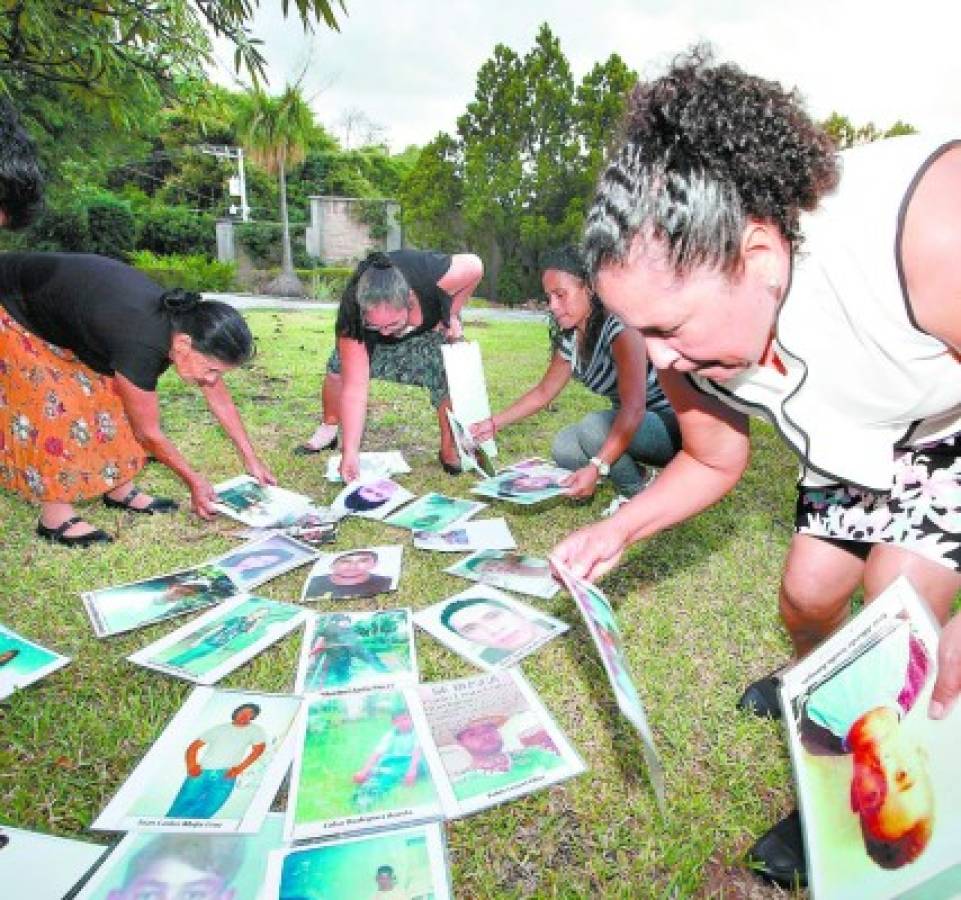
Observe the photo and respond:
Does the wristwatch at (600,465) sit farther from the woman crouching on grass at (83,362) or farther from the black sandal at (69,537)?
the black sandal at (69,537)

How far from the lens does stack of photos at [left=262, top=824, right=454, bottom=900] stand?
3.74 ft

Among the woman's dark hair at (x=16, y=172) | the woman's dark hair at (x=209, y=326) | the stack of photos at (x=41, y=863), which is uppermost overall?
the woman's dark hair at (x=16, y=172)

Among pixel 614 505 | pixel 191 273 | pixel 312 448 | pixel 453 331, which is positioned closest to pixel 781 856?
pixel 614 505

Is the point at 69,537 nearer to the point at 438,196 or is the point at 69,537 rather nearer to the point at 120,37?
the point at 120,37

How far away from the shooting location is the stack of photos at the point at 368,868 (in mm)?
1140

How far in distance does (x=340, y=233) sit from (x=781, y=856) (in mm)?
21966

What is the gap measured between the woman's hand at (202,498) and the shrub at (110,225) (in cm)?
1729

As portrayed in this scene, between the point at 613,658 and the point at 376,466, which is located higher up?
the point at 613,658

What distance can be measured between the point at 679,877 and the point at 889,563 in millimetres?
696

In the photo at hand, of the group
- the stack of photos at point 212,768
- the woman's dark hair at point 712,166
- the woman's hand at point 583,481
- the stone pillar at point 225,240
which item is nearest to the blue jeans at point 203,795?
the stack of photos at point 212,768

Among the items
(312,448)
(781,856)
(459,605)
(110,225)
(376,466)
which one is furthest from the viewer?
(110,225)

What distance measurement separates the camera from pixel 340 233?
21.2 metres

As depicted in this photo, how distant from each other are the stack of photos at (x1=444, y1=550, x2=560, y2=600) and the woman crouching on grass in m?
1.10

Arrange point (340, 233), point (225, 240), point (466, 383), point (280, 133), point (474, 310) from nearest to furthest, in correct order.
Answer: point (466, 383) → point (474, 310) → point (280, 133) → point (225, 240) → point (340, 233)
